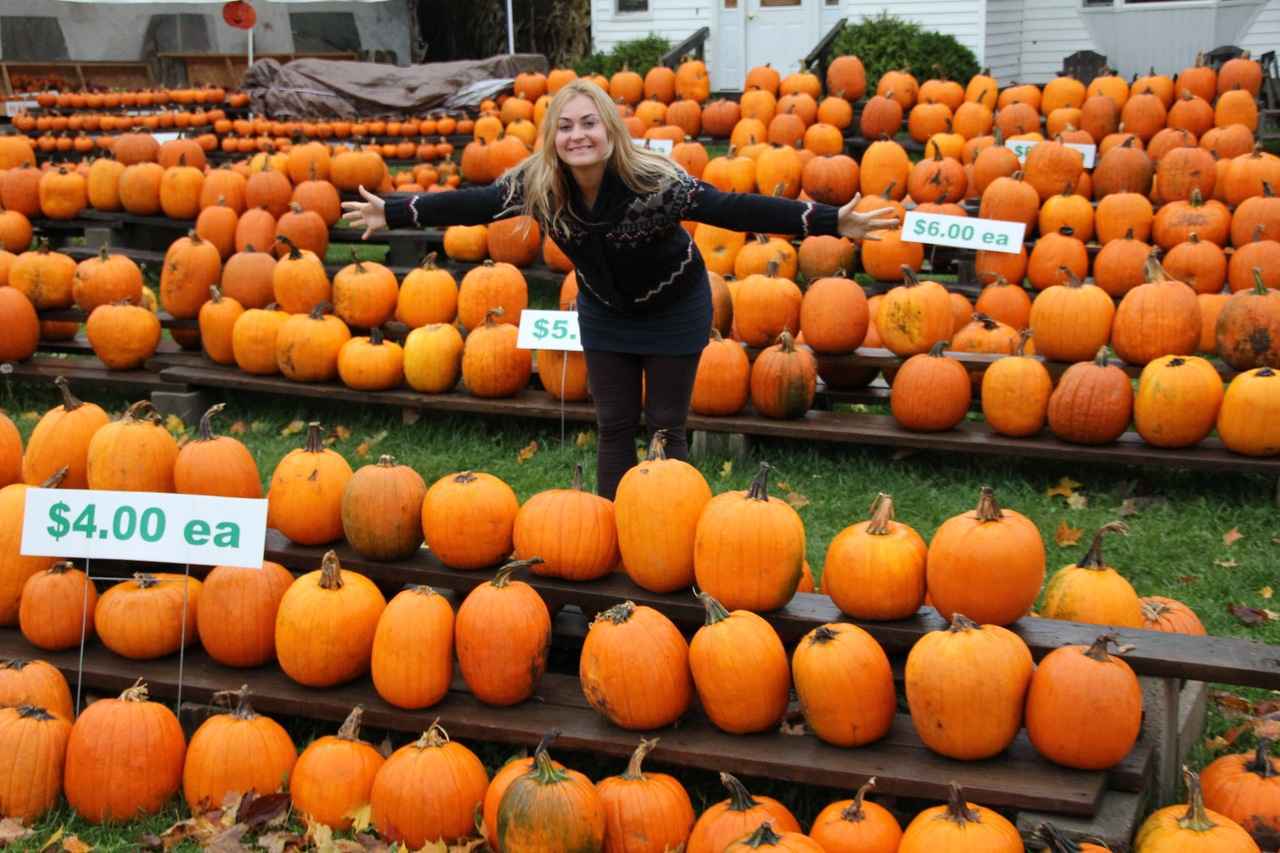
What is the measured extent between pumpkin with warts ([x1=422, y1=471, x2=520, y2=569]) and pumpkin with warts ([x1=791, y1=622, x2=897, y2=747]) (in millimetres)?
945

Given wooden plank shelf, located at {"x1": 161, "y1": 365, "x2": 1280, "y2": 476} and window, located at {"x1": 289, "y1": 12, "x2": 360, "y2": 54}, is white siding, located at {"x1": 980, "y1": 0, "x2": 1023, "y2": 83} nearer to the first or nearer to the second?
window, located at {"x1": 289, "y1": 12, "x2": 360, "y2": 54}

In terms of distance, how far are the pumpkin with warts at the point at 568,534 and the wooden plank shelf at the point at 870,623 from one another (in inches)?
2.3

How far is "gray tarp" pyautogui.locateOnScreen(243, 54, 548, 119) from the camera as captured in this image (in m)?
13.8

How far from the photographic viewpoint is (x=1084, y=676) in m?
2.75

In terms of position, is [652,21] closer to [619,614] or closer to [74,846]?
[619,614]

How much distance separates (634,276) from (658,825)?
165cm

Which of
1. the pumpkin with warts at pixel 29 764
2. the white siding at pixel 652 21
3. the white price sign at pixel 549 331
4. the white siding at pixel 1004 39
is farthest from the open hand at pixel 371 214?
the white siding at pixel 652 21

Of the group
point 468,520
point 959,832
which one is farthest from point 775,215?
point 959,832

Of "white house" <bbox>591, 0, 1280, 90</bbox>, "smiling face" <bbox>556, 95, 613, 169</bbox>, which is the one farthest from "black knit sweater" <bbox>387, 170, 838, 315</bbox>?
"white house" <bbox>591, 0, 1280, 90</bbox>

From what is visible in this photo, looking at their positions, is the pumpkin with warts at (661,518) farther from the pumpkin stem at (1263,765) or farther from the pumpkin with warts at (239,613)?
the pumpkin stem at (1263,765)

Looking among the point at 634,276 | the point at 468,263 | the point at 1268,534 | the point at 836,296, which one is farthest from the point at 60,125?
the point at 1268,534

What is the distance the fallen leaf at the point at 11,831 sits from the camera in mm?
3021

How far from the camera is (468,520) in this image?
3.43 m

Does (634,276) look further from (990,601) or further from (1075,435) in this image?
(1075,435)
